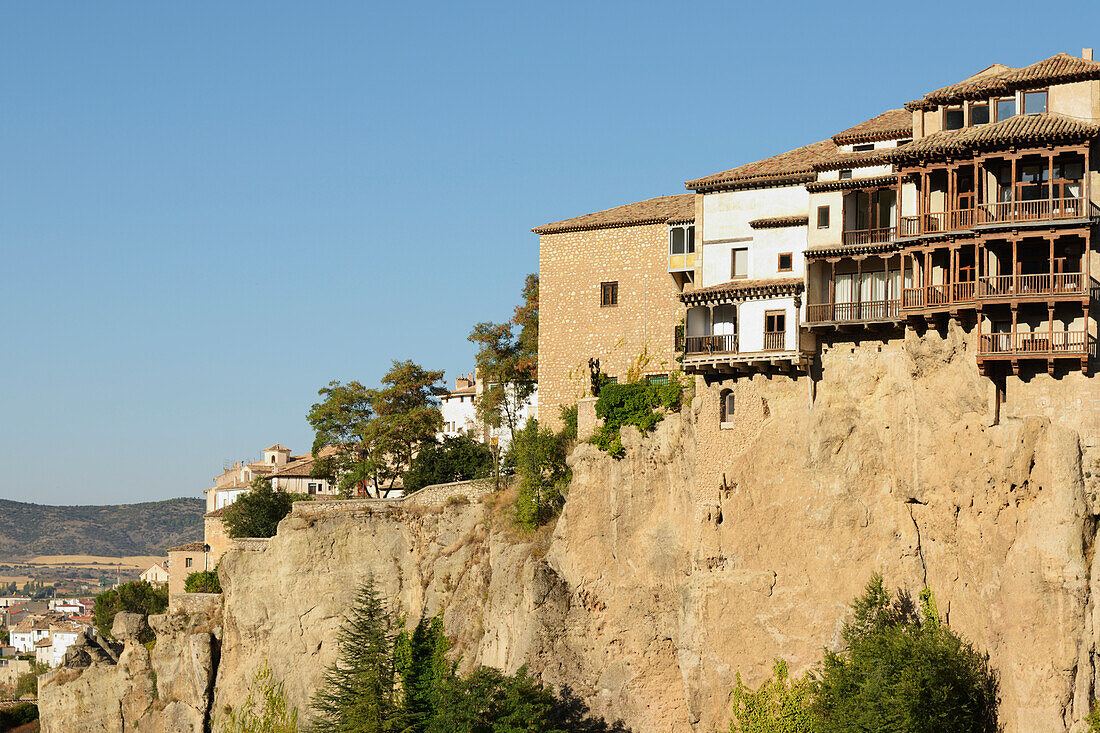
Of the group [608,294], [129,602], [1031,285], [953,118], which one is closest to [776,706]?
[1031,285]

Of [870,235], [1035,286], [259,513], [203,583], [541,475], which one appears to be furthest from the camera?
[203,583]

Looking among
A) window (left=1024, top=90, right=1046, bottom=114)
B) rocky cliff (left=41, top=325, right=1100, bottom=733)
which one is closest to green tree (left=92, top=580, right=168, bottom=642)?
rocky cliff (left=41, top=325, right=1100, bottom=733)

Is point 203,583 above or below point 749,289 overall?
below

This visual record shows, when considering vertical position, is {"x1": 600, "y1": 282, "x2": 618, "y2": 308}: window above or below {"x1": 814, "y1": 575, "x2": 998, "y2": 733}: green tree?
above

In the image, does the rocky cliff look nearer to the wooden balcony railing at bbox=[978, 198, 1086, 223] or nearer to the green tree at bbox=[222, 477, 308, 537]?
the wooden balcony railing at bbox=[978, 198, 1086, 223]

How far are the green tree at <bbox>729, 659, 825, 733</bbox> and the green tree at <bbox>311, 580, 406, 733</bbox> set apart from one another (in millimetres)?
16184

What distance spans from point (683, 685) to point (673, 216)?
18.8 m

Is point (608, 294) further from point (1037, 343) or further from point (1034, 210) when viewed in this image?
point (1037, 343)

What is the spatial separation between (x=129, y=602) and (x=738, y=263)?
58.7m

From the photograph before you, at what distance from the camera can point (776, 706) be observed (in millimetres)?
46781

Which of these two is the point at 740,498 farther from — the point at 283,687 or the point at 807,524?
the point at 283,687

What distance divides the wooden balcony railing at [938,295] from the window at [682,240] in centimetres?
1187

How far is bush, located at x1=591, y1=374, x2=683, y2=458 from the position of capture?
53.0 meters

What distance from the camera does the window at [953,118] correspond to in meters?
44.3
